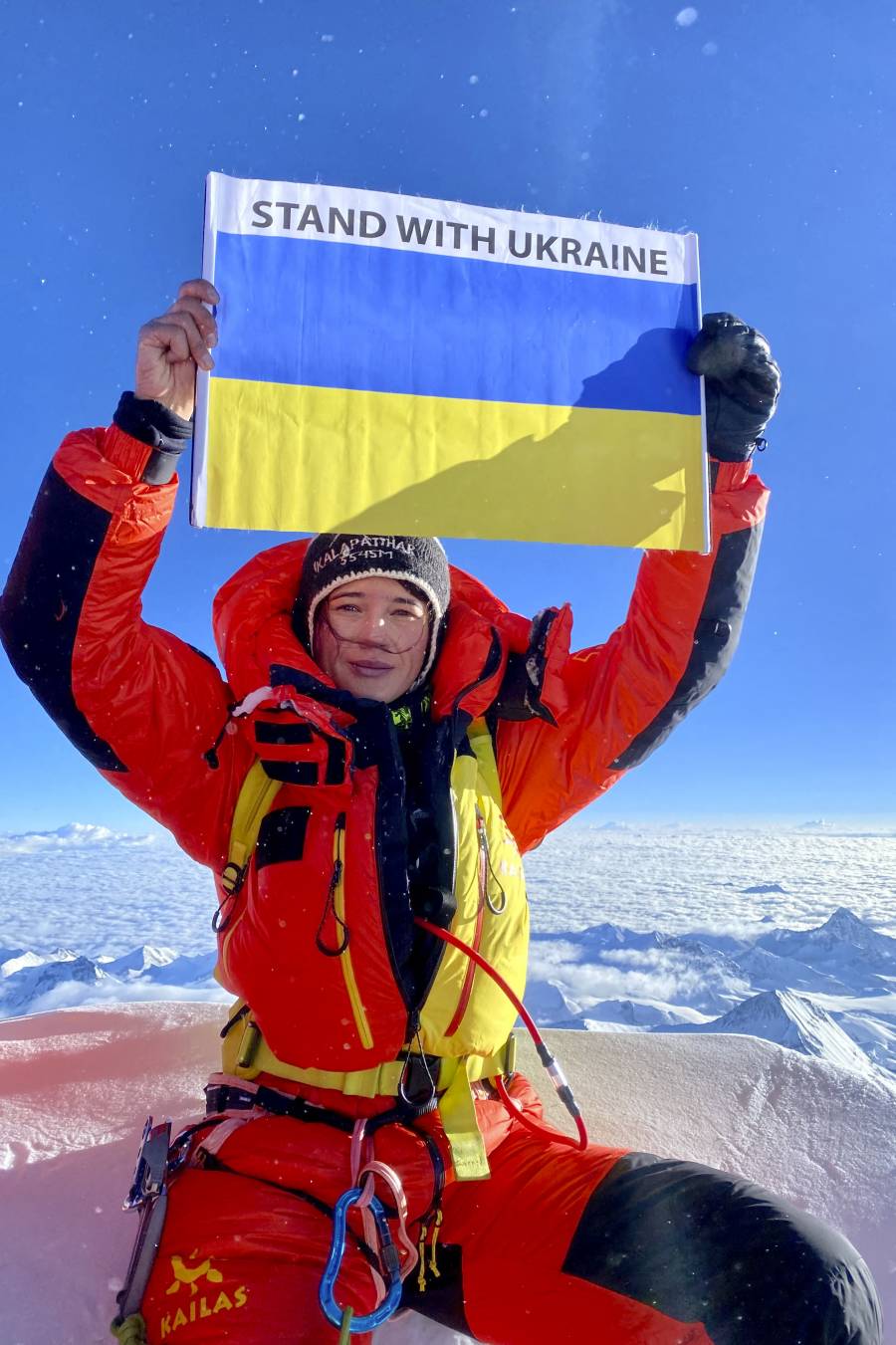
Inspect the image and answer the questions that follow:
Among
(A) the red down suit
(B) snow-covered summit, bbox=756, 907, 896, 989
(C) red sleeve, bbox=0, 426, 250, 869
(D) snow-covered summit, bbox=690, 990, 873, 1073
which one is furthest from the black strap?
(B) snow-covered summit, bbox=756, 907, 896, 989

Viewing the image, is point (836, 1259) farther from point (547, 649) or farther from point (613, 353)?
point (613, 353)

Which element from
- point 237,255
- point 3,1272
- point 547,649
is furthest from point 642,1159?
point 237,255

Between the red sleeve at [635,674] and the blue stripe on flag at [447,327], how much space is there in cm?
32

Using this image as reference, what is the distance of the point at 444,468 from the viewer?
1330 mm

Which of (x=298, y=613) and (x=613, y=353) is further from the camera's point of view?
A: (x=298, y=613)

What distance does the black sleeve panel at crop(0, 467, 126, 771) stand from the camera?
1.44 m

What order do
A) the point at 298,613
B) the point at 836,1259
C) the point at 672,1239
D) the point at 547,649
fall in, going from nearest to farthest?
the point at 836,1259, the point at 672,1239, the point at 547,649, the point at 298,613

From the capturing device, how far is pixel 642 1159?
1443 millimetres

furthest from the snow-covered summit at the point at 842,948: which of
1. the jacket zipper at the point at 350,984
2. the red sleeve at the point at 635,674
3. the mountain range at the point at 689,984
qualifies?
the jacket zipper at the point at 350,984

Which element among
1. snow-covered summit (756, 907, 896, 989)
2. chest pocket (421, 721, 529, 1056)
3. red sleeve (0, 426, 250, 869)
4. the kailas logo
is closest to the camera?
the kailas logo

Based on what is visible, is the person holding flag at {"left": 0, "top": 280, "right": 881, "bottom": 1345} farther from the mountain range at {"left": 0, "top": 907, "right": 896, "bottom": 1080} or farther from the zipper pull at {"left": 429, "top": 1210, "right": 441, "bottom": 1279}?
the mountain range at {"left": 0, "top": 907, "right": 896, "bottom": 1080}

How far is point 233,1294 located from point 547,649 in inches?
56.5

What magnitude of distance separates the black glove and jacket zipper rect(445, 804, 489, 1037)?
99 cm

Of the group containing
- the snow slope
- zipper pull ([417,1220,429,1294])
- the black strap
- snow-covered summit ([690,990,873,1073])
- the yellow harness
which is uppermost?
the yellow harness
